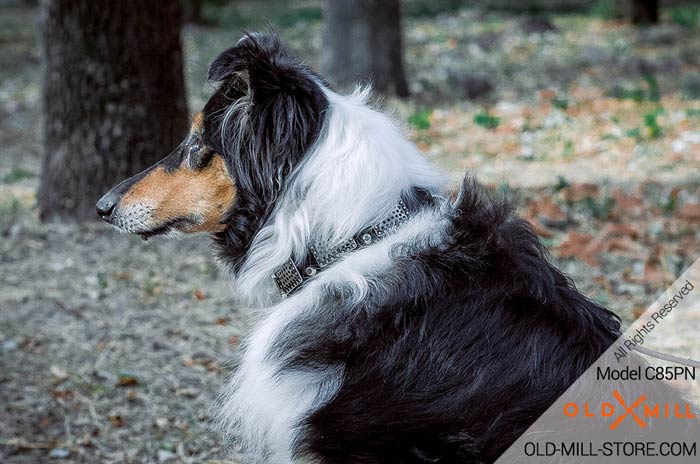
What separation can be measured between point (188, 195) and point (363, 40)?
6.19m

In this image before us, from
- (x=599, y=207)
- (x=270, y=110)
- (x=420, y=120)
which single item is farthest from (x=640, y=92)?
(x=270, y=110)

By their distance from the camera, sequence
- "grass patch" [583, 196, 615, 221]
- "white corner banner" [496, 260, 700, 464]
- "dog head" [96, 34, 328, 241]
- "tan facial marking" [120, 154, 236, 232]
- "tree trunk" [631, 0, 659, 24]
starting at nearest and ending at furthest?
"white corner banner" [496, 260, 700, 464] < "dog head" [96, 34, 328, 241] < "tan facial marking" [120, 154, 236, 232] < "grass patch" [583, 196, 615, 221] < "tree trunk" [631, 0, 659, 24]

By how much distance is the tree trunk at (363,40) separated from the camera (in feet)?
27.9

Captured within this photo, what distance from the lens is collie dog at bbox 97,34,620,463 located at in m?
2.19

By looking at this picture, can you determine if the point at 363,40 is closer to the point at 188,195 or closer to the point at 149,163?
the point at 149,163

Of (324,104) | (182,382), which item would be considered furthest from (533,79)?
(324,104)

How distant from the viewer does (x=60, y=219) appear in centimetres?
545

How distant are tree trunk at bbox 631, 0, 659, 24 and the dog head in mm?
12004

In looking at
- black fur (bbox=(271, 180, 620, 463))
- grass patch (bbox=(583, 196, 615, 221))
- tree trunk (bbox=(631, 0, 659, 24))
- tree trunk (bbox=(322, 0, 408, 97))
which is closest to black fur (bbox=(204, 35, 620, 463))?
black fur (bbox=(271, 180, 620, 463))

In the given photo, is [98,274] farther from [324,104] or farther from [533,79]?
[533,79]

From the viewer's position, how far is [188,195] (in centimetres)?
267

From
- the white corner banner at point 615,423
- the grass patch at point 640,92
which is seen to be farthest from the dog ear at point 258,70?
the grass patch at point 640,92

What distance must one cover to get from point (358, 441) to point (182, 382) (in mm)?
1886

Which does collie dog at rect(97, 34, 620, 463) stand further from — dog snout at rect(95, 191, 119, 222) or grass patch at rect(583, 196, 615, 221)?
grass patch at rect(583, 196, 615, 221)
